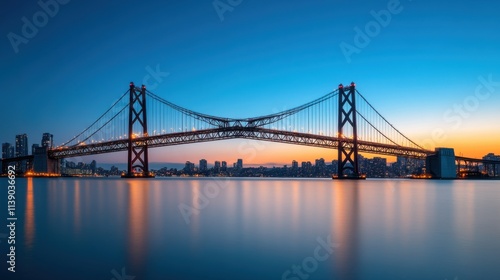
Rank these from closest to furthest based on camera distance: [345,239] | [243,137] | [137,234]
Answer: [345,239], [137,234], [243,137]

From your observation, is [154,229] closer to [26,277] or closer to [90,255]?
[90,255]

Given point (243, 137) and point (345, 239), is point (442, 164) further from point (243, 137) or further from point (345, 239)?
point (345, 239)

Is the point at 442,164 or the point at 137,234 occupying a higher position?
the point at 442,164

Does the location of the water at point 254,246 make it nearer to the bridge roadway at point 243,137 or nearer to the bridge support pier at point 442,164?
the bridge roadway at point 243,137

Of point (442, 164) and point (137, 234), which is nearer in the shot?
point (137, 234)

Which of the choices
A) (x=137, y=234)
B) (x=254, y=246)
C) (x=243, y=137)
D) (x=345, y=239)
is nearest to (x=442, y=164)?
(x=243, y=137)

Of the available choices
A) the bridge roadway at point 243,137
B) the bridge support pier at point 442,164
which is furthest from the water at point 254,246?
the bridge support pier at point 442,164

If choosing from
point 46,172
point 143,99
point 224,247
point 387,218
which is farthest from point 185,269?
point 46,172

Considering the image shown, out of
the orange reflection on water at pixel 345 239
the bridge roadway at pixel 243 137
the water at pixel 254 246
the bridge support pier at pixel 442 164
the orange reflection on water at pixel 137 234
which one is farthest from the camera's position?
the bridge support pier at pixel 442 164
